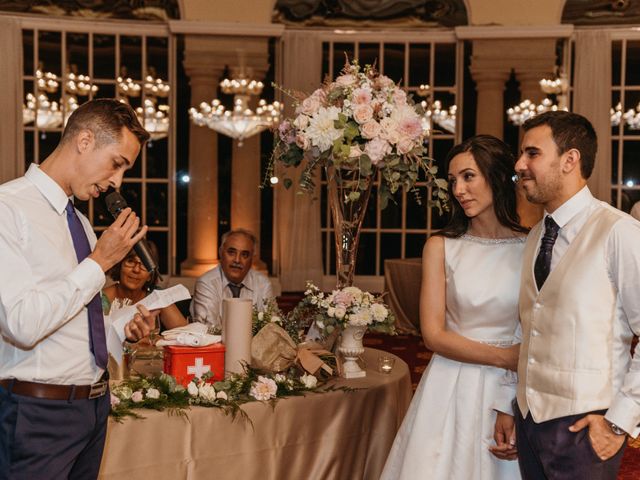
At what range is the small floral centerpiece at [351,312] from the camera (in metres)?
2.89

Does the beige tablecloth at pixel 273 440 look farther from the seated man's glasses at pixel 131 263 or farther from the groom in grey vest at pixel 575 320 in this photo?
the seated man's glasses at pixel 131 263

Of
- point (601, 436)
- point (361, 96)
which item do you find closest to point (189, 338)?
point (361, 96)

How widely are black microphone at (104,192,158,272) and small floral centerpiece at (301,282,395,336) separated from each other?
89 centimetres

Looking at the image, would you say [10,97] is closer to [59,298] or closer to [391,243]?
[391,243]

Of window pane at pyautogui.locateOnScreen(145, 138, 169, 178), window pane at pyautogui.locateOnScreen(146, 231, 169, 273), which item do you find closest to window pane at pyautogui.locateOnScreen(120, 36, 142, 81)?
window pane at pyautogui.locateOnScreen(145, 138, 169, 178)

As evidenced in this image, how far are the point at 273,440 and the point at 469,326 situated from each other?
31.4 inches

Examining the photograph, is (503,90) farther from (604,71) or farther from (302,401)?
(302,401)

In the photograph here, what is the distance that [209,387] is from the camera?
99.9 inches

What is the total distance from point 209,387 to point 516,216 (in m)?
1.15

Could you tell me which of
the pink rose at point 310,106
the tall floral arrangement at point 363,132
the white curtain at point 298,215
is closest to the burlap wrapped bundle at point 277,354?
the tall floral arrangement at point 363,132

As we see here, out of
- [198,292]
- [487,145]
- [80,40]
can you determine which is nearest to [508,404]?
[487,145]

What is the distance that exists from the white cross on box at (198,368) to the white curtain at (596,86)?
9088mm

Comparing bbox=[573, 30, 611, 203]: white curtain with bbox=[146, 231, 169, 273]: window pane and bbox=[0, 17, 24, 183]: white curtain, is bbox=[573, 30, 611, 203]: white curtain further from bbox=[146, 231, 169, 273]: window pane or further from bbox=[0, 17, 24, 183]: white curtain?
bbox=[0, 17, 24, 183]: white curtain

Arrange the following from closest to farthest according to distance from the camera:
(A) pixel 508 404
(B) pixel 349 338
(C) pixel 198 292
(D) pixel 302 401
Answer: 1. (A) pixel 508 404
2. (D) pixel 302 401
3. (B) pixel 349 338
4. (C) pixel 198 292
